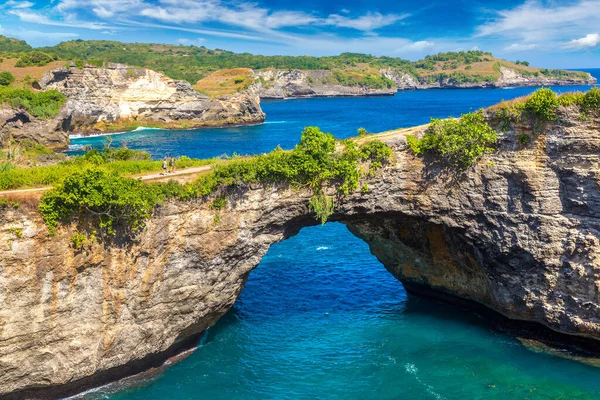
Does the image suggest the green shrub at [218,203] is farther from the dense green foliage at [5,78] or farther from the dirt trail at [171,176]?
the dense green foliage at [5,78]

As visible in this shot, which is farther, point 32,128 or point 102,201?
point 32,128

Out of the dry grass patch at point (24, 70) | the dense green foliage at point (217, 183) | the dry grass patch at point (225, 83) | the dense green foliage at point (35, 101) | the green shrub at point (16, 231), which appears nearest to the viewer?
the green shrub at point (16, 231)

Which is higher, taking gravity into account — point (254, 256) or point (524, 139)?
point (524, 139)

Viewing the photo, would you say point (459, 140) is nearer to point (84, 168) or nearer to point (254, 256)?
point (254, 256)

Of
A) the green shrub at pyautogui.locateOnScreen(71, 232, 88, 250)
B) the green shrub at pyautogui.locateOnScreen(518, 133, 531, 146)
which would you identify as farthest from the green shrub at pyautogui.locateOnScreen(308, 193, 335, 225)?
the green shrub at pyautogui.locateOnScreen(71, 232, 88, 250)

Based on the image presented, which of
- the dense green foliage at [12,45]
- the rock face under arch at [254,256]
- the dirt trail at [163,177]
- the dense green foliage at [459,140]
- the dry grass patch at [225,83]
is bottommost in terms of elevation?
the rock face under arch at [254,256]

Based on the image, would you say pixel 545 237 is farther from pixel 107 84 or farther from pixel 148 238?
pixel 107 84

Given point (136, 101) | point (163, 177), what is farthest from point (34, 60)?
point (163, 177)

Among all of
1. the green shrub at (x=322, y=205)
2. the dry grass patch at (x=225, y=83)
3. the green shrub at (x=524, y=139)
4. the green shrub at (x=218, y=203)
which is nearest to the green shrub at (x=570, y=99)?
the green shrub at (x=524, y=139)
